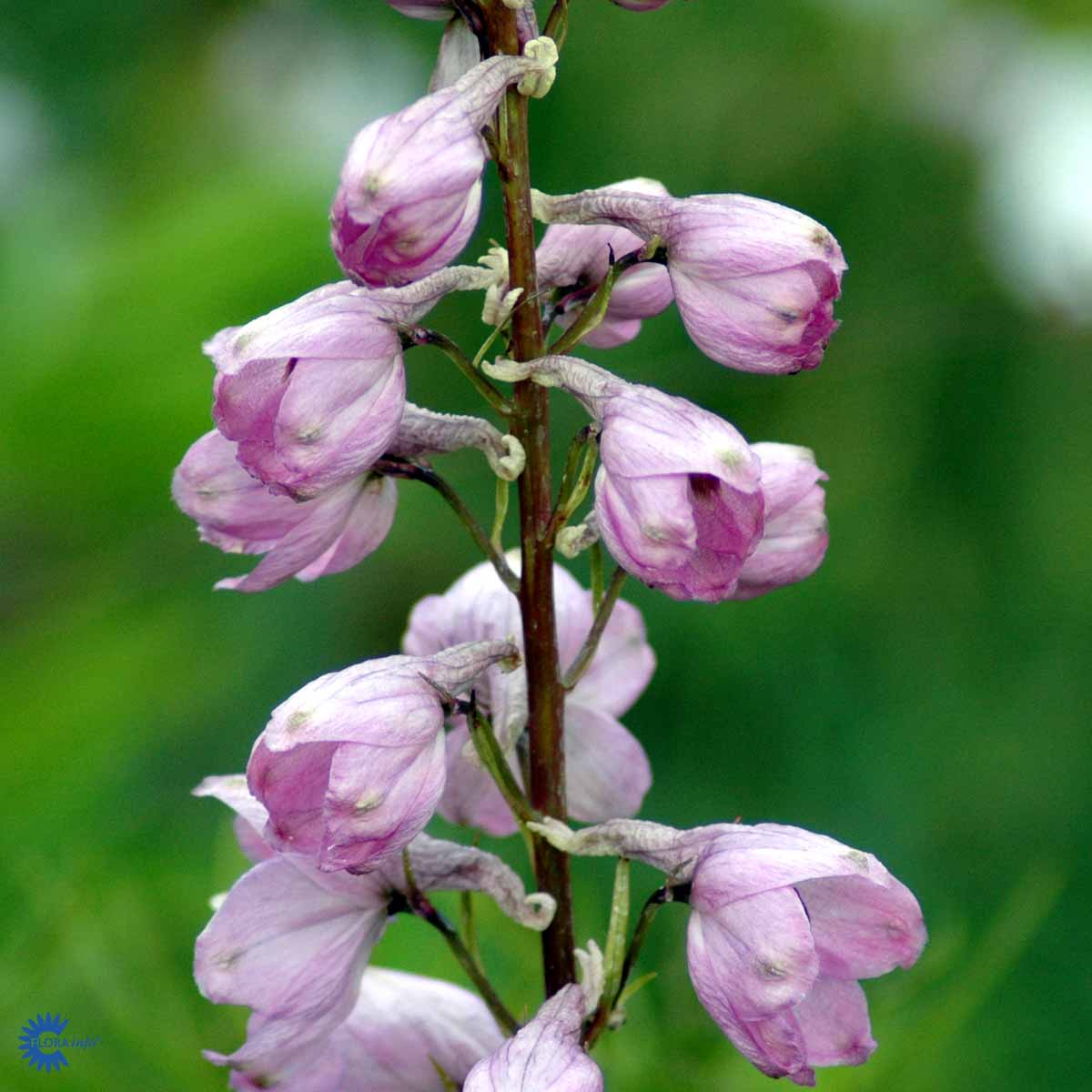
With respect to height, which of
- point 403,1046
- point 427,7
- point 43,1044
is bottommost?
point 43,1044

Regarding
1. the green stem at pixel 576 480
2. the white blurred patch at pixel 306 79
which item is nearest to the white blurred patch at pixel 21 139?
the white blurred patch at pixel 306 79

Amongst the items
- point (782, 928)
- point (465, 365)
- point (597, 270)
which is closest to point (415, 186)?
point (465, 365)

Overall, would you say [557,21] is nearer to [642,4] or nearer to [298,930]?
[642,4]

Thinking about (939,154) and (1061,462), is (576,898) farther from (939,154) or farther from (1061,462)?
(939,154)

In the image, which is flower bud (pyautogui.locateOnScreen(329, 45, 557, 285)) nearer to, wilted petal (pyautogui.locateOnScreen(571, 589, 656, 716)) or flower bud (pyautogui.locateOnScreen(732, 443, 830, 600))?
flower bud (pyautogui.locateOnScreen(732, 443, 830, 600))

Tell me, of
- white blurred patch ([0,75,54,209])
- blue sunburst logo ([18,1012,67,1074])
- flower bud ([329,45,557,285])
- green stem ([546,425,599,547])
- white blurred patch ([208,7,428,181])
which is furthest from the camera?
white blurred patch ([208,7,428,181])

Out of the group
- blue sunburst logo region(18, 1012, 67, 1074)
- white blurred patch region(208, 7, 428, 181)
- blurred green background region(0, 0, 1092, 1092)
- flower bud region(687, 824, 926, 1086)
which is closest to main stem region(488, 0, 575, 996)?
flower bud region(687, 824, 926, 1086)

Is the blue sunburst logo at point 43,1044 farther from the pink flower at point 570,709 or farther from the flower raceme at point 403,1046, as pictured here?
the pink flower at point 570,709
